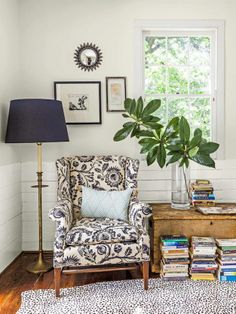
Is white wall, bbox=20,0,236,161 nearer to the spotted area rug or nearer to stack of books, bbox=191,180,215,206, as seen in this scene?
stack of books, bbox=191,180,215,206

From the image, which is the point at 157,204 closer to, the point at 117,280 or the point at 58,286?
the point at 117,280

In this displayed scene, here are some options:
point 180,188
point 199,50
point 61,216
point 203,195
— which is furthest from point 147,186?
→ point 199,50

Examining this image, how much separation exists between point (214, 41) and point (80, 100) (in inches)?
57.6

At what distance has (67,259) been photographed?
234 cm

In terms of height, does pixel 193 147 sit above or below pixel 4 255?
above

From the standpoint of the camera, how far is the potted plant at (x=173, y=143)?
9.13 ft

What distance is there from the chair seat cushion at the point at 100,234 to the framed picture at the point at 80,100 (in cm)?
121

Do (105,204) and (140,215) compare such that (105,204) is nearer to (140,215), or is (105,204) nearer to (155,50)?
(140,215)

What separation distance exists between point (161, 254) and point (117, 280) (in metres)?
0.41

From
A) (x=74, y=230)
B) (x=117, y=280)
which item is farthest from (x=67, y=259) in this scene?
(x=117, y=280)

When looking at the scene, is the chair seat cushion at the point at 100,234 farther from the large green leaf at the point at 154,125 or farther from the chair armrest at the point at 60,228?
the large green leaf at the point at 154,125

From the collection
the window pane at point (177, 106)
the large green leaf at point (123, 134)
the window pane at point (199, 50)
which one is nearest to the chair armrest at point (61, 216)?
the large green leaf at point (123, 134)

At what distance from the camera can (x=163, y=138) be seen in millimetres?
2953

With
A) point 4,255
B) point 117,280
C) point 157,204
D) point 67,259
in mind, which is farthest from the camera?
point 157,204
